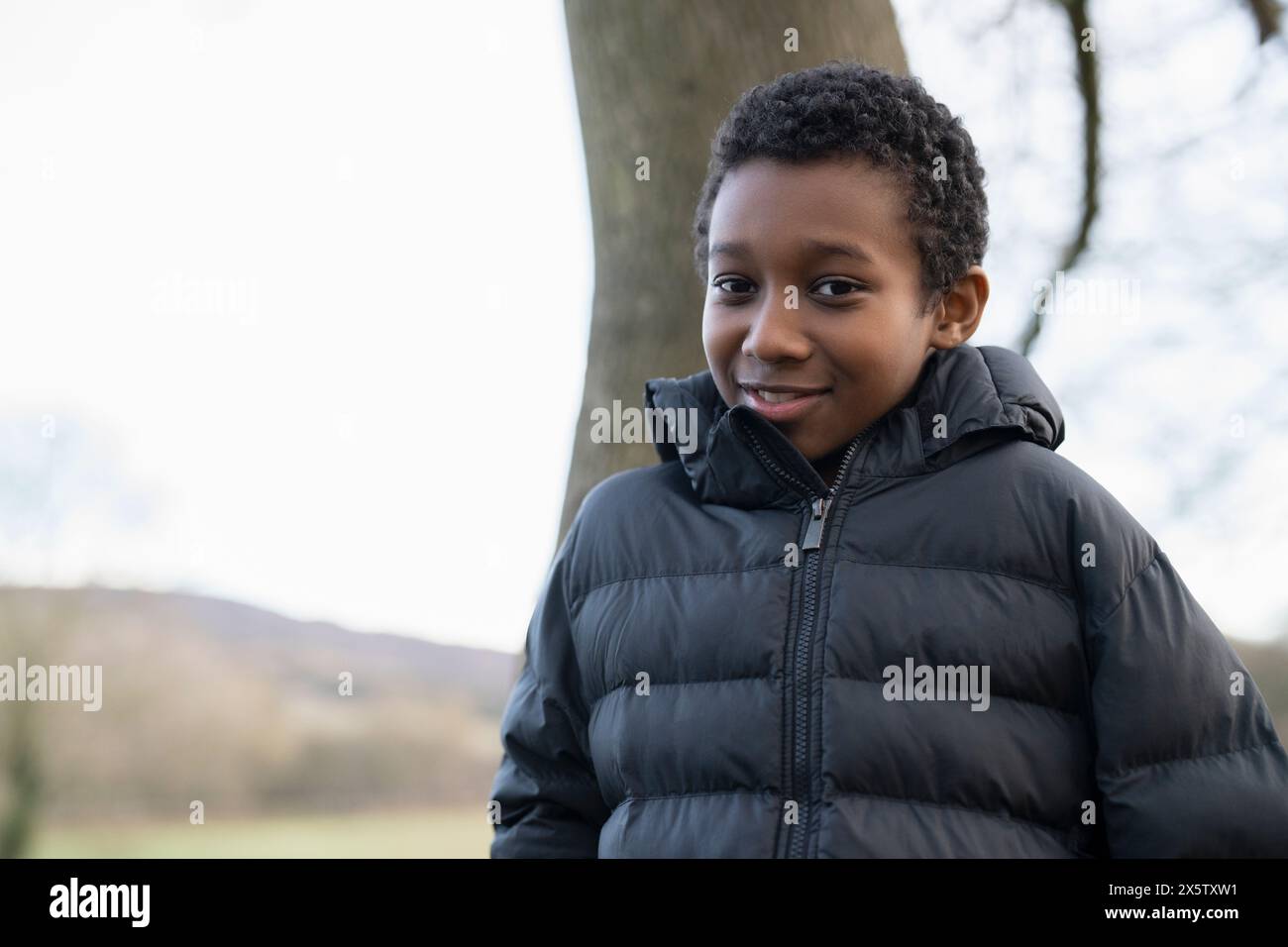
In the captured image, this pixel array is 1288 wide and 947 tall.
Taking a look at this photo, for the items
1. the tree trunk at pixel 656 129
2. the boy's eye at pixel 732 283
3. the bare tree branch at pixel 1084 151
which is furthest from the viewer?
the bare tree branch at pixel 1084 151

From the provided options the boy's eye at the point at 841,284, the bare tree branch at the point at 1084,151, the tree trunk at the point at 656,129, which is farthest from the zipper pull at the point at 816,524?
the bare tree branch at the point at 1084,151

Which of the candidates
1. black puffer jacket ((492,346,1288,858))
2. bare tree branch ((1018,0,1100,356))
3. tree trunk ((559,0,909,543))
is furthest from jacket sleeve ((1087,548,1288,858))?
bare tree branch ((1018,0,1100,356))

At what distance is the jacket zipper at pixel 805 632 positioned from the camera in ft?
5.33

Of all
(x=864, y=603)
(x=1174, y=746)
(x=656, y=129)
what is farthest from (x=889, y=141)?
(x=656, y=129)

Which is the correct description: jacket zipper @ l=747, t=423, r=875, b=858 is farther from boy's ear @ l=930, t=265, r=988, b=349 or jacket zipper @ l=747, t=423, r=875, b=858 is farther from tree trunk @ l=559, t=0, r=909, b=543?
tree trunk @ l=559, t=0, r=909, b=543

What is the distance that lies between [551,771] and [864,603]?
0.56m

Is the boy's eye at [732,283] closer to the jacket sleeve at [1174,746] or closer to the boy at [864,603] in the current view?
the boy at [864,603]

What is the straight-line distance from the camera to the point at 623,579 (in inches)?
74.2

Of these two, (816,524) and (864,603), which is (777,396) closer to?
(816,524)

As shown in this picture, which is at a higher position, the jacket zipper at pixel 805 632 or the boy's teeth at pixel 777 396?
the boy's teeth at pixel 777 396

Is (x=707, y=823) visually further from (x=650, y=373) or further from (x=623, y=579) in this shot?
(x=650, y=373)

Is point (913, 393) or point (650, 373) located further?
point (650, 373)

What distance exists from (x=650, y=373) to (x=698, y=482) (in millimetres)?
1159
